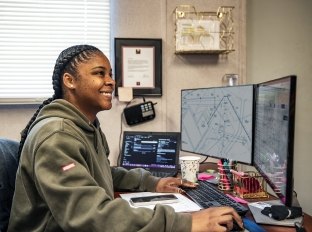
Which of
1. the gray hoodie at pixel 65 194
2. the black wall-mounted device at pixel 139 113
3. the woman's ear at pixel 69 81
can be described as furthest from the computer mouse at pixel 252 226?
the black wall-mounted device at pixel 139 113

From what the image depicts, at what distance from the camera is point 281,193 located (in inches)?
39.8

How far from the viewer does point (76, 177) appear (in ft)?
3.09

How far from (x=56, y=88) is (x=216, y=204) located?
731mm

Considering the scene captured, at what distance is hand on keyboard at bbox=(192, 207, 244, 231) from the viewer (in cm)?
98

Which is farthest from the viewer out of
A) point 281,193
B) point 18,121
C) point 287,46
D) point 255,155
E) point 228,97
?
point 287,46

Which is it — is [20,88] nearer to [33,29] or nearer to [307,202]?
[33,29]

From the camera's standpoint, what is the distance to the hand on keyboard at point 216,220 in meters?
0.98

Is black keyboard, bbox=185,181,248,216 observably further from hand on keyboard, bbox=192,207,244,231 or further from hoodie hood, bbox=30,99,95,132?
hoodie hood, bbox=30,99,95,132

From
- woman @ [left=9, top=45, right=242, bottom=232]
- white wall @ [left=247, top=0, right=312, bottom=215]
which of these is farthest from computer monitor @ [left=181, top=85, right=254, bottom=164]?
white wall @ [left=247, top=0, right=312, bottom=215]

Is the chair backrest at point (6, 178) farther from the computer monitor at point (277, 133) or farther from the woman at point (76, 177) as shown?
the computer monitor at point (277, 133)

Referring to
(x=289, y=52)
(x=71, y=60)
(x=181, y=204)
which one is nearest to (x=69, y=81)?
(x=71, y=60)

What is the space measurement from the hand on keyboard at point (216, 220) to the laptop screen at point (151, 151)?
2.94 feet

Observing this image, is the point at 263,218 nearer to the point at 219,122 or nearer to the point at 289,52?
the point at 219,122

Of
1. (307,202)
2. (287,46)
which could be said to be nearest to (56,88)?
(287,46)
